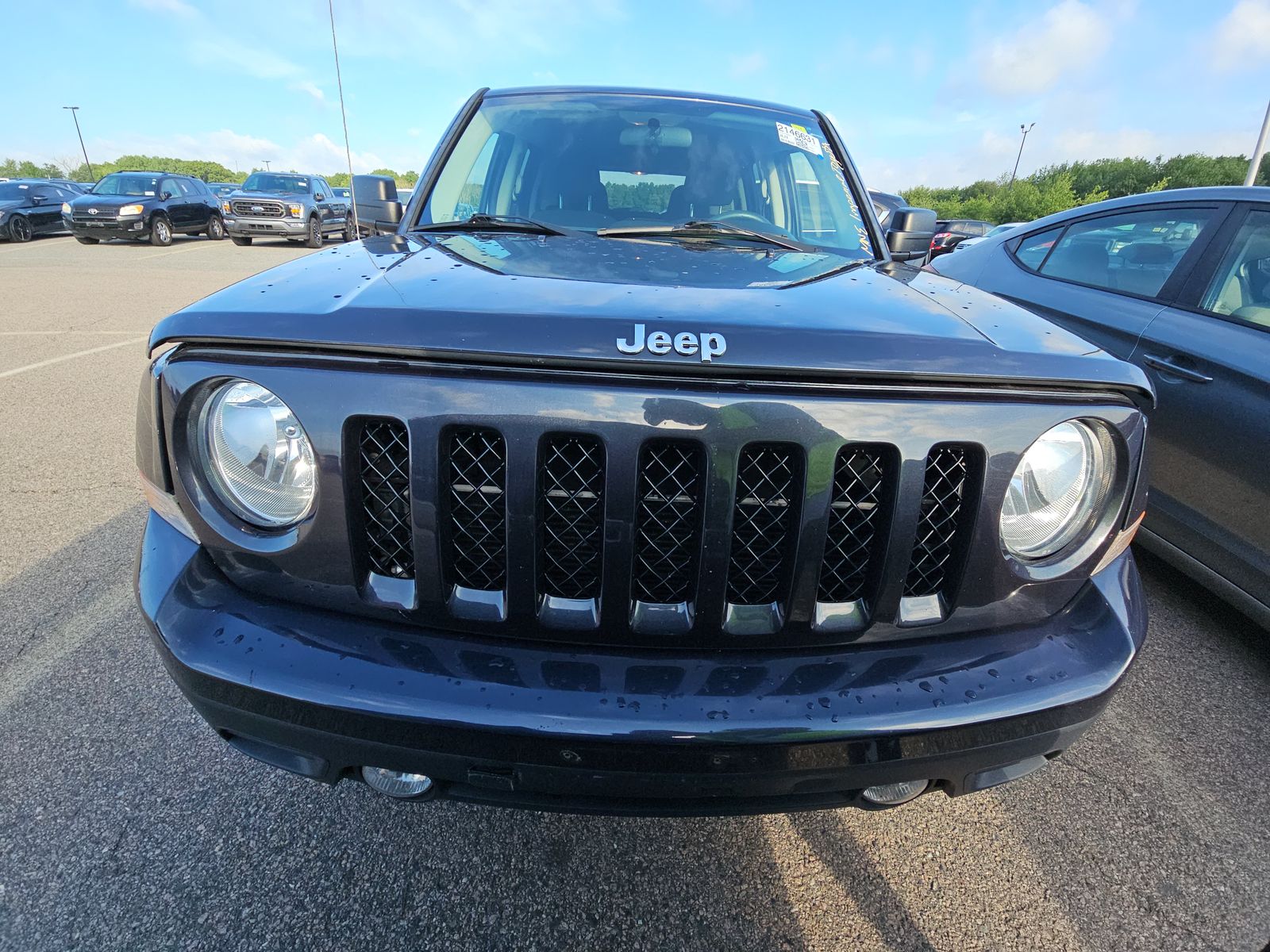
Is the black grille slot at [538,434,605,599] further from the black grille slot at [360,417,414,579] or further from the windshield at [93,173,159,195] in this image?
the windshield at [93,173,159,195]

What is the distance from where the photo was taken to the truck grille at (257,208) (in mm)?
17281

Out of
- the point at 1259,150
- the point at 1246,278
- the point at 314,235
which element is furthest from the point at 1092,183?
the point at 1246,278

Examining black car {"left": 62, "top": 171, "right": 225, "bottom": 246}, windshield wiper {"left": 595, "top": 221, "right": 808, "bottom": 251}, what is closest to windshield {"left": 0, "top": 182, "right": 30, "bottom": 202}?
black car {"left": 62, "top": 171, "right": 225, "bottom": 246}

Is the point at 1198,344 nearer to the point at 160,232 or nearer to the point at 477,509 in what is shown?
the point at 477,509

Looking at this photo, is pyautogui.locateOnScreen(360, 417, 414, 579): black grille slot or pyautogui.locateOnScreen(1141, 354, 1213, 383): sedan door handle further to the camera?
pyautogui.locateOnScreen(1141, 354, 1213, 383): sedan door handle

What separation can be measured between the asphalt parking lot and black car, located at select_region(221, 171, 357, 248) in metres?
16.9

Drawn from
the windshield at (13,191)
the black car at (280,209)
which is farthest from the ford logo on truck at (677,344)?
the windshield at (13,191)

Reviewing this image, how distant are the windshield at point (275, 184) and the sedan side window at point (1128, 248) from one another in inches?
768

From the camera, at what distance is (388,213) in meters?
2.57

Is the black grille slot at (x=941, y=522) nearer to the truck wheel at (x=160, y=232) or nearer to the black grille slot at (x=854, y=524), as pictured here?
the black grille slot at (x=854, y=524)

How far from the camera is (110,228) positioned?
1680 centimetres

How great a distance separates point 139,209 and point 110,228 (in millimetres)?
812

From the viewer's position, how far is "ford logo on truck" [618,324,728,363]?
3.70ft

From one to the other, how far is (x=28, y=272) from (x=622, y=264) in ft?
49.4
